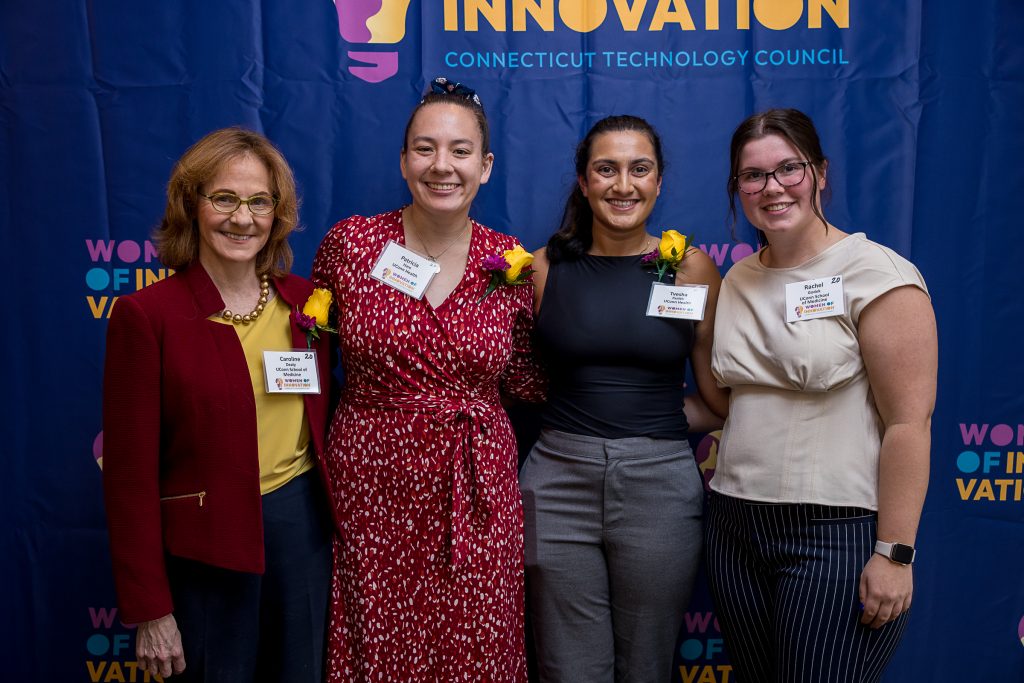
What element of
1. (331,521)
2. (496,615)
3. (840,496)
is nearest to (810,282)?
(840,496)

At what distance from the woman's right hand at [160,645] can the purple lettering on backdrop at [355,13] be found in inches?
68.0

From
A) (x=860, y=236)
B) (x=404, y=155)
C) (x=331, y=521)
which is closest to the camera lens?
(x=860, y=236)

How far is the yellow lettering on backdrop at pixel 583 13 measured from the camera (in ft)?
7.07

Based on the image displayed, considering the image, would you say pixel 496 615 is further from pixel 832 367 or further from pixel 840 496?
pixel 832 367

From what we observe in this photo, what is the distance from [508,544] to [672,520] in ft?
1.38

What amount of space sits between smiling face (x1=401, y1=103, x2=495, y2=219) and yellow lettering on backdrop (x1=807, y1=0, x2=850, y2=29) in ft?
4.01

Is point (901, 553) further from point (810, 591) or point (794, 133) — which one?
point (794, 133)

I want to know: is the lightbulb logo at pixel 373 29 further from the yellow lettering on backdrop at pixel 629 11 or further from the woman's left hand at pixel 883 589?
the woman's left hand at pixel 883 589

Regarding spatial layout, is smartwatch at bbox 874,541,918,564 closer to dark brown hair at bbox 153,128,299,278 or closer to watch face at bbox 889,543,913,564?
watch face at bbox 889,543,913,564

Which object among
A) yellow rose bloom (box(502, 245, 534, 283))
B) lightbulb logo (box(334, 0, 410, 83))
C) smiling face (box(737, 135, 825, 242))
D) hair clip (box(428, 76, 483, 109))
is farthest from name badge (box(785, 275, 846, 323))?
lightbulb logo (box(334, 0, 410, 83))

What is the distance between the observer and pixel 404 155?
5.81 ft

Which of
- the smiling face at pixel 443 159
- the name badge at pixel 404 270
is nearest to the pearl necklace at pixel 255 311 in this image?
the name badge at pixel 404 270

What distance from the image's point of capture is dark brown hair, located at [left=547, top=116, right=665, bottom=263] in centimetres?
187

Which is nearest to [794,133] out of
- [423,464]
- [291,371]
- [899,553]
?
[899,553]
